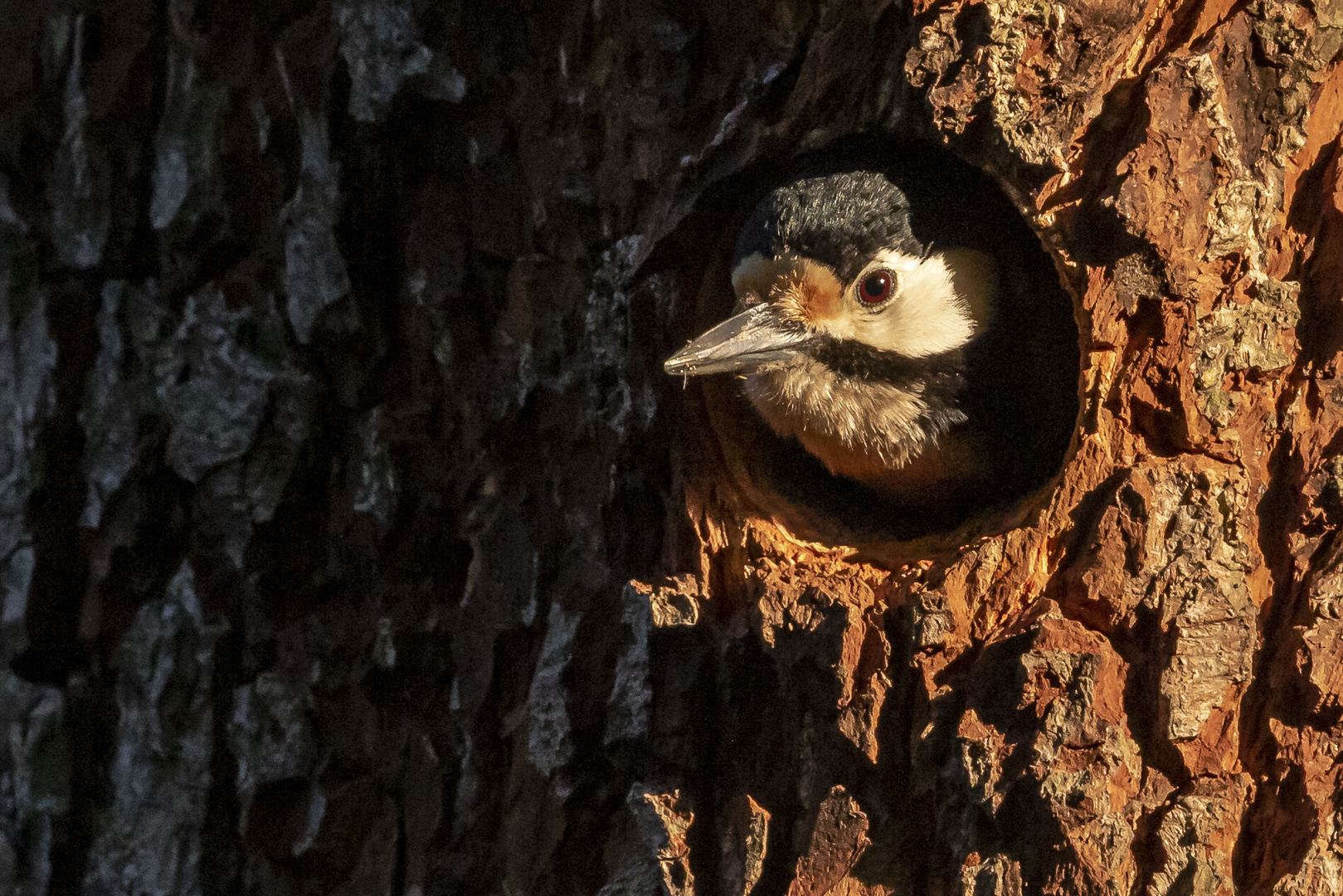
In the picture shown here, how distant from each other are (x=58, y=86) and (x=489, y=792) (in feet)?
4.94

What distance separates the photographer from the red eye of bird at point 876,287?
2387 millimetres

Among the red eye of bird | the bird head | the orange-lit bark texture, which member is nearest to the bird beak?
the bird head

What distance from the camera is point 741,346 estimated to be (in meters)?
2.18

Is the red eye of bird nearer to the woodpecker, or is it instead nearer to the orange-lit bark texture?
the woodpecker

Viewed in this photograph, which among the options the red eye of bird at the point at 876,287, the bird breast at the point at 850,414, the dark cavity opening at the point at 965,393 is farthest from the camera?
the bird breast at the point at 850,414

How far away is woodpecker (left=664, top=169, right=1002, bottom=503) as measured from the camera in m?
2.26

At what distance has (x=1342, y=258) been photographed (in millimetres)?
1827

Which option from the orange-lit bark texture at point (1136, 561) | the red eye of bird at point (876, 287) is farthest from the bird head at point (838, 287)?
the orange-lit bark texture at point (1136, 561)

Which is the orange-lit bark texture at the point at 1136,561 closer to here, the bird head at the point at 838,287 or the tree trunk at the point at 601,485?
the tree trunk at the point at 601,485

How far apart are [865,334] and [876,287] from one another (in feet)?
0.41

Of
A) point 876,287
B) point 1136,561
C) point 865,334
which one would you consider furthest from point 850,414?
point 1136,561

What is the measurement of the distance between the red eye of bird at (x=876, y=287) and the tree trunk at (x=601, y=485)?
1.00 ft

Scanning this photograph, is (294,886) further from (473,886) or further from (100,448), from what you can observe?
(100,448)

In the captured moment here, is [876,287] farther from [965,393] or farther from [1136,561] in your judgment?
[1136,561]
